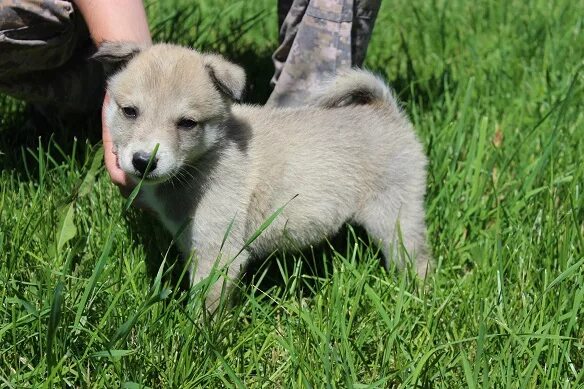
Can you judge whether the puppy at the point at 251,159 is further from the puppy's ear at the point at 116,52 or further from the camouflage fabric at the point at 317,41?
the camouflage fabric at the point at 317,41

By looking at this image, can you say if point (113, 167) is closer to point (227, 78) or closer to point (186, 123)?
point (186, 123)

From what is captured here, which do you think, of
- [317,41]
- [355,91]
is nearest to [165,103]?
[355,91]

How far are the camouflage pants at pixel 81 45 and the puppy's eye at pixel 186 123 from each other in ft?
3.06

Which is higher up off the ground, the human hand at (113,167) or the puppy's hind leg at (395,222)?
the human hand at (113,167)

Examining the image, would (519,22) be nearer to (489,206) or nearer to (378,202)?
(489,206)

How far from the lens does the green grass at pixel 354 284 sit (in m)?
2.38

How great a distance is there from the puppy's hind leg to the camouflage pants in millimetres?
656

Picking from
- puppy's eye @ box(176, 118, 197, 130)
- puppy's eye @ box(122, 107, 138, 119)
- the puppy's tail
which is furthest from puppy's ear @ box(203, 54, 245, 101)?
the puppy's tail

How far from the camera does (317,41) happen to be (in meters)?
3.47

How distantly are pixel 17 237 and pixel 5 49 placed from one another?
Result: 94cm

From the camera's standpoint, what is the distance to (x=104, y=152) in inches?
121

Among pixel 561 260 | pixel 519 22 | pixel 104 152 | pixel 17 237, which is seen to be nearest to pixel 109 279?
pixel 17 237

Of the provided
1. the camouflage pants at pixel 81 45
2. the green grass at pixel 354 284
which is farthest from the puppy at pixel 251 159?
the camouflage pants at pixel 81 45

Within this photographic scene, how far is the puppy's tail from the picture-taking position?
3.20 metres
